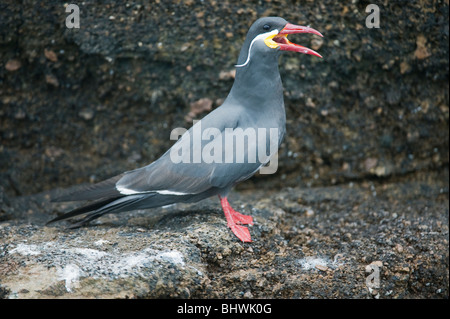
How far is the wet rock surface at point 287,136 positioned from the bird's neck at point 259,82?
1082 mm

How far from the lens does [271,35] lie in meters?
4.36

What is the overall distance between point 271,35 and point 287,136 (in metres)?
1.74

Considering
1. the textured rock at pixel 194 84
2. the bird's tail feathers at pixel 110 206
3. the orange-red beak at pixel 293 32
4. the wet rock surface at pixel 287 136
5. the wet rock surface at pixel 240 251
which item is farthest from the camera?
the textured rock at pixel 194 84

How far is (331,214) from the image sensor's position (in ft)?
18.4

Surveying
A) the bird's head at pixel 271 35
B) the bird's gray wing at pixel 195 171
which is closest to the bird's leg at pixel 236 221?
the bird's gray wing at pixel 195 171

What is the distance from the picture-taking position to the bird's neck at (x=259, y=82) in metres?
4.48

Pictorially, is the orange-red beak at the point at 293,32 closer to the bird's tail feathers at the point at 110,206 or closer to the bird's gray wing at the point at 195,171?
the bird's gray wing at the point at 195,171

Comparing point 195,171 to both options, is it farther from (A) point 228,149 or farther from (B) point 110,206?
(B) point 110,206

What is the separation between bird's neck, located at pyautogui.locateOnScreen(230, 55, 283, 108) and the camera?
4.48 m

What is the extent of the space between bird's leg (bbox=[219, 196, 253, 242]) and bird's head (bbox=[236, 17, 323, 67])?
51.6 inches

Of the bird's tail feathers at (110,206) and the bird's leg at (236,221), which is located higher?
the bird's tail feathers at (110,206)

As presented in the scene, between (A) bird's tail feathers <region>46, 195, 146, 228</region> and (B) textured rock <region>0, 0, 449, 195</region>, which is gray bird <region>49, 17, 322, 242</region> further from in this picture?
(B) textured rock <region>0, 0, 449, 195</region>

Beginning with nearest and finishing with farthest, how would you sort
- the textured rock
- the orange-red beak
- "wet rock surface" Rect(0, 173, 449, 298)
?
1. "wet rock surface" Rect(0, 173, 449, 298)
2. the orange-red beak
3. the textured rock

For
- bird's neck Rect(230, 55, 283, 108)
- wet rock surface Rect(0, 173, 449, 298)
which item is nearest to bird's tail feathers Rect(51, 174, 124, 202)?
wet rock surface Rect(0, 173, 449, 298)
